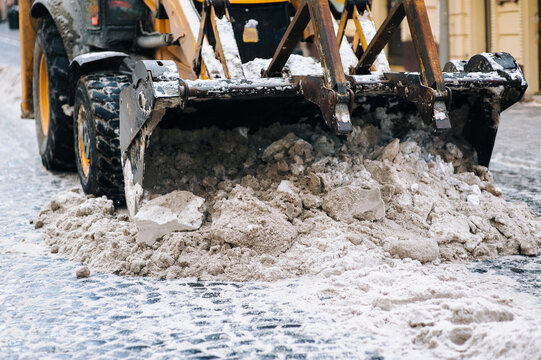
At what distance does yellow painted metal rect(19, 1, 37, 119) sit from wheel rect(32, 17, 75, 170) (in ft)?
0.76

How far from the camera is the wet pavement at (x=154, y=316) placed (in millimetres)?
3184

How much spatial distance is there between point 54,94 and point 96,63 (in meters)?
1.30

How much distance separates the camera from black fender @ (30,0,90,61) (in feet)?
20.1

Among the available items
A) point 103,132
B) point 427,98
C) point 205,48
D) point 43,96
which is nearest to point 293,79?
point 205,48

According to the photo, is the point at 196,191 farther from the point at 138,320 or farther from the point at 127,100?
the point at 138,320

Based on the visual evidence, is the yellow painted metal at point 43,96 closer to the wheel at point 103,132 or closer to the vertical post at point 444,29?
the wheel at point 103,132

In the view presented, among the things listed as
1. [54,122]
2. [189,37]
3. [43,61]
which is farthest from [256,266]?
→ [43,61]

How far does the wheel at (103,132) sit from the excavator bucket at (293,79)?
450 millimetres

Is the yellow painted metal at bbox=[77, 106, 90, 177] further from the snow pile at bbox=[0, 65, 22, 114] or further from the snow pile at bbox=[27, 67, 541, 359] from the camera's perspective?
the snow pile at bbox=[0, 65, 22, 114]

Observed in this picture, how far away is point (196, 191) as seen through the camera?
4852 mm

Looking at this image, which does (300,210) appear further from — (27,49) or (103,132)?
(27,49)

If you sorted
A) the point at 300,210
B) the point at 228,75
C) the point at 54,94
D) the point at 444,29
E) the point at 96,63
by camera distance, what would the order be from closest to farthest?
the point at 300,210 → the point at 228,75 → the point at 96,63 → the point at 54,94 → the point at 444,29

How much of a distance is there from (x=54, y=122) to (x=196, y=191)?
8.35ft

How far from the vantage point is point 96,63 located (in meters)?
5.66
